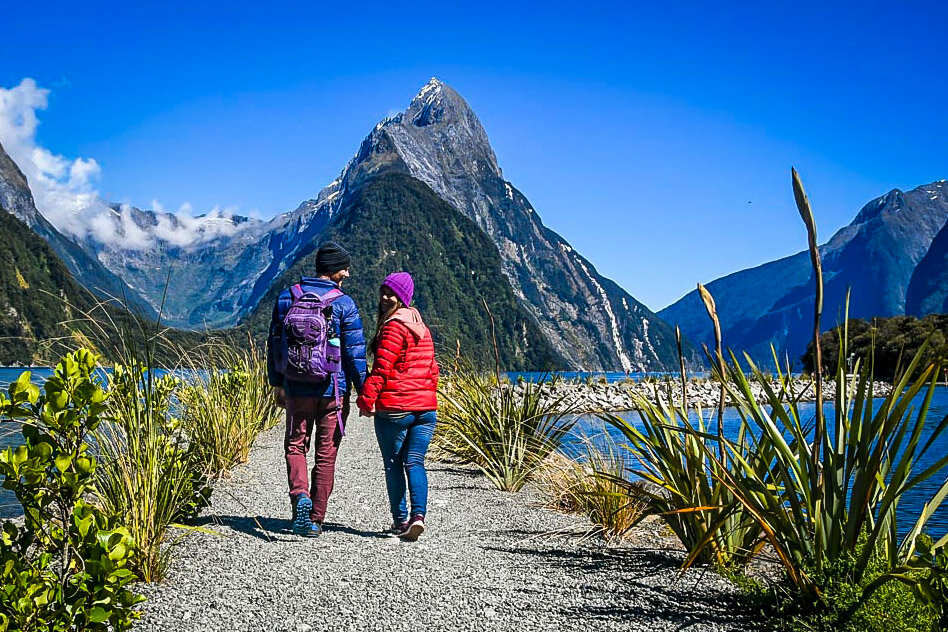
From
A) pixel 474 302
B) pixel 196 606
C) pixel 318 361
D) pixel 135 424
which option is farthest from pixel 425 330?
pixel 474 302

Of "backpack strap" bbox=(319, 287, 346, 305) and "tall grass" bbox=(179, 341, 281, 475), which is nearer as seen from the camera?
"backpack strap" bbox=(319, 287, 346, 305)

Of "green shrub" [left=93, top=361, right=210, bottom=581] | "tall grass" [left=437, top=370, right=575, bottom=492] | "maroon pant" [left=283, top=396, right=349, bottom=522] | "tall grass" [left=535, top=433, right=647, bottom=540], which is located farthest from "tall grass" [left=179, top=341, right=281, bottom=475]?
"tall grass" [left=535, top=433, right=647, bottom=540]

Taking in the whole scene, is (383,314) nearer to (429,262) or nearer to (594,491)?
(594,491)

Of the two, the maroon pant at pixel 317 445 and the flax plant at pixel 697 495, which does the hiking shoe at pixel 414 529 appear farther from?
the flax plant at pixel 697 495

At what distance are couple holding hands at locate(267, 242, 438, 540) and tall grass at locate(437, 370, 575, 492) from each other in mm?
2077

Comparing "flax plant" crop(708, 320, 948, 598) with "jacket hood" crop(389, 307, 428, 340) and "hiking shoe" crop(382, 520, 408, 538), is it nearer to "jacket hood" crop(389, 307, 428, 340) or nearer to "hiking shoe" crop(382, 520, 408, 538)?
"jacket hood" crop(389, 307, 428, 340)

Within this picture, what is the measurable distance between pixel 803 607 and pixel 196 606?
2.56m

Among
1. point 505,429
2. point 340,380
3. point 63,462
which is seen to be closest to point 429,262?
point 505,429

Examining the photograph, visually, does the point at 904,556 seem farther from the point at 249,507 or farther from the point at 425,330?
the point at 249,507

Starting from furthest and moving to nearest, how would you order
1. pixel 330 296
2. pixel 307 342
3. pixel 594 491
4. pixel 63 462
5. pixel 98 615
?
pixel 330 296 < pixel 307 342 < pixel 594 491 < pixel 63 462 < pixel 98 615

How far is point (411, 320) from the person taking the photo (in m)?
4.75

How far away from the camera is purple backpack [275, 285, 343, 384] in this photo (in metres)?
4.45

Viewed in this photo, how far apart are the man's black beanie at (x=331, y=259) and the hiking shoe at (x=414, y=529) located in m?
1.69

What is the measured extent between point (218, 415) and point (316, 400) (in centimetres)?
290
